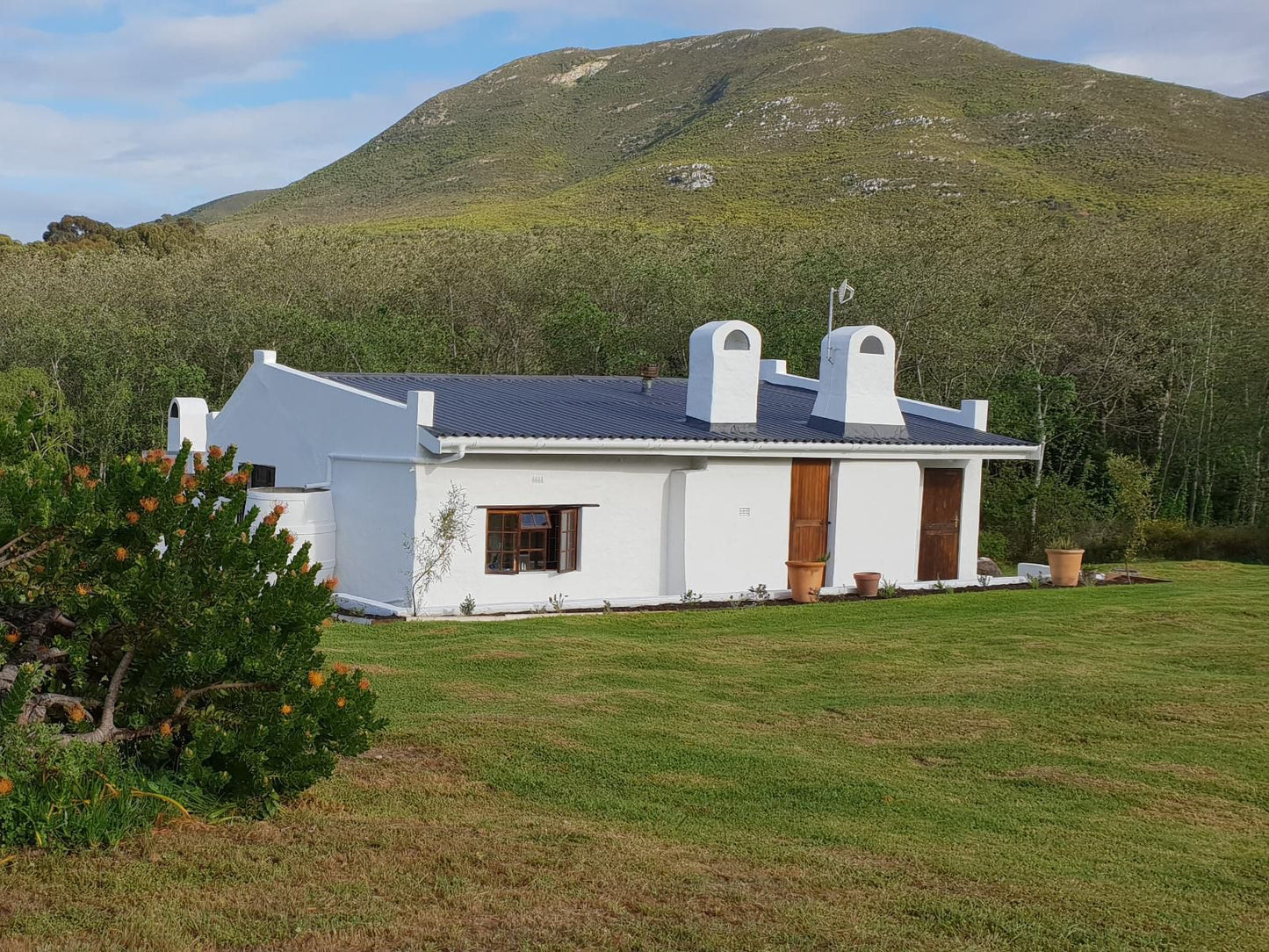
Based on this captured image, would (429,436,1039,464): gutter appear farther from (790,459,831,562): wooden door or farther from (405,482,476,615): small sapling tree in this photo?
(405,482,476,615): small sapling tree

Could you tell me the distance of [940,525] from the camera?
21516 millimetres

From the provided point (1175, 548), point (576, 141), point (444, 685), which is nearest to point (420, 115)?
point (576, 141)

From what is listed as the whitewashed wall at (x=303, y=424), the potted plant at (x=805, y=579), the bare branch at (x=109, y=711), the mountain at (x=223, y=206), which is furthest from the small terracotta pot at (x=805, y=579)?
the mountain at (x=223, y=206)

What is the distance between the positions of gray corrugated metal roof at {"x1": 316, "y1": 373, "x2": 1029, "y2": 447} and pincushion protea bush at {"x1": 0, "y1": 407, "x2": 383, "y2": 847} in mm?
10098

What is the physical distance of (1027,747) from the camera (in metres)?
9.30

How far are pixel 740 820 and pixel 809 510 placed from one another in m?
13.1

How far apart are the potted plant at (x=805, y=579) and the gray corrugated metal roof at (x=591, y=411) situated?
1988 millimetres

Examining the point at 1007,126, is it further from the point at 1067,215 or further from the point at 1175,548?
the point at 1175,548

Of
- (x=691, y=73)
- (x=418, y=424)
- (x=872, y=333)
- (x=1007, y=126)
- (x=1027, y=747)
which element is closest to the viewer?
(x=1027, y=747)

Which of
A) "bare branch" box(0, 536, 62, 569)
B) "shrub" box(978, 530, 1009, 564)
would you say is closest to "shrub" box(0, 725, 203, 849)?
"bare branch" box(0, 536, 62, 569)

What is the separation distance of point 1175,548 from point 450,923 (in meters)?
24.6

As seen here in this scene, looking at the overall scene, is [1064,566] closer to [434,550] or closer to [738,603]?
[738,603]

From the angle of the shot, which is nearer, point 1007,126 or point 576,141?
point 1007,126

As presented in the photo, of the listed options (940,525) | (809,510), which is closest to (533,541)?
(809,510)
